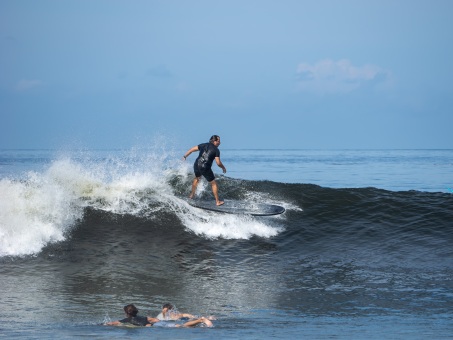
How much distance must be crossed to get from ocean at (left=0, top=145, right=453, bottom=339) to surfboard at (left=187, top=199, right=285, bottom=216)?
26 centimetres

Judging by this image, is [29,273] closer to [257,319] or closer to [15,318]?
[15,318]

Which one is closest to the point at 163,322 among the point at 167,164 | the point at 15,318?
the point at 15,318

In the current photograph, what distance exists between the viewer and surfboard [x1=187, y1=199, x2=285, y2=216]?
14164 mm

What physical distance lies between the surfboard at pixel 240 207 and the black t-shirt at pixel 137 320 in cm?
647

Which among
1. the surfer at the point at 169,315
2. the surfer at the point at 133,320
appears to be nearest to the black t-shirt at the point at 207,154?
the surfer at the point at 169,315

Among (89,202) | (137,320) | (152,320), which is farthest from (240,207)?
(137,320)

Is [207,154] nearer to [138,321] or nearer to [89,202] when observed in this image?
[89,202]

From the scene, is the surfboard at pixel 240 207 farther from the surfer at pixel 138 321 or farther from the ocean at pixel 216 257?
the surfer at pixel 138 321

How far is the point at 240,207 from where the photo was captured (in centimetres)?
1463

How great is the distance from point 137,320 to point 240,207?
7.16m

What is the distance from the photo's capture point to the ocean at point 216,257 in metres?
7.93

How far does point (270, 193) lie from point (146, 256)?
6.12 metres

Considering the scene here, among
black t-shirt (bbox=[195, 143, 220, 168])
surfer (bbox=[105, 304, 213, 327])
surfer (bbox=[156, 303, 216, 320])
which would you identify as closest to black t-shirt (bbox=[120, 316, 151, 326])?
surfer (bbox=[105, 304, 213, 327])

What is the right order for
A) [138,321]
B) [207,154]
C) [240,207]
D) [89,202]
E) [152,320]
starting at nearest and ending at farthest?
[138,321]
[152,320]
[207,154]
[240,207]
[89,202]
